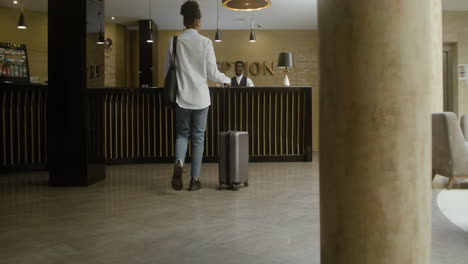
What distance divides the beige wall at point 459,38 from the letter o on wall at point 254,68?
14.8 ft

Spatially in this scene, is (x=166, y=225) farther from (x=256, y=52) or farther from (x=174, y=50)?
(x=256, y=52)

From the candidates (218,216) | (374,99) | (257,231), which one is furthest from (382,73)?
(218,216)

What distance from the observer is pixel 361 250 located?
1200mm

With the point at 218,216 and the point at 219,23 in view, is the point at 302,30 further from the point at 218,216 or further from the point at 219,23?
the point at 218,216

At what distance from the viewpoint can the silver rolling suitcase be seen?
4016mm

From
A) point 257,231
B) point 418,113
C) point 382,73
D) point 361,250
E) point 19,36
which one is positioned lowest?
point 257,231

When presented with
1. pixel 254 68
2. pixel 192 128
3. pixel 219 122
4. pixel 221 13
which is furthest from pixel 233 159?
pixel 254 68

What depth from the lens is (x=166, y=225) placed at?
8.61 ft

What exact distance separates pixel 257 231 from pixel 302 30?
32.2 feet

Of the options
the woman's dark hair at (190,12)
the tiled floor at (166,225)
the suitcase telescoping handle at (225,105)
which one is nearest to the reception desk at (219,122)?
the suitcase telescoping handle at (225,105)

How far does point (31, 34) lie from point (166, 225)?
8.92m

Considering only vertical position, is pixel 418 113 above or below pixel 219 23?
below

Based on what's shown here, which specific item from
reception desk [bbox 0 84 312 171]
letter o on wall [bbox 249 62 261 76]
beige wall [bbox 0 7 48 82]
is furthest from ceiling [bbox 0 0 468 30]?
reception desk [bbox 0 84 312 171]

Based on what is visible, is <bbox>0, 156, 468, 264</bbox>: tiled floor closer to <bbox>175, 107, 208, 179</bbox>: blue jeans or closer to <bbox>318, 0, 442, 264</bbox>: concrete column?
<bbox>175, 107, 208, 179</bbox>: blue jeans
